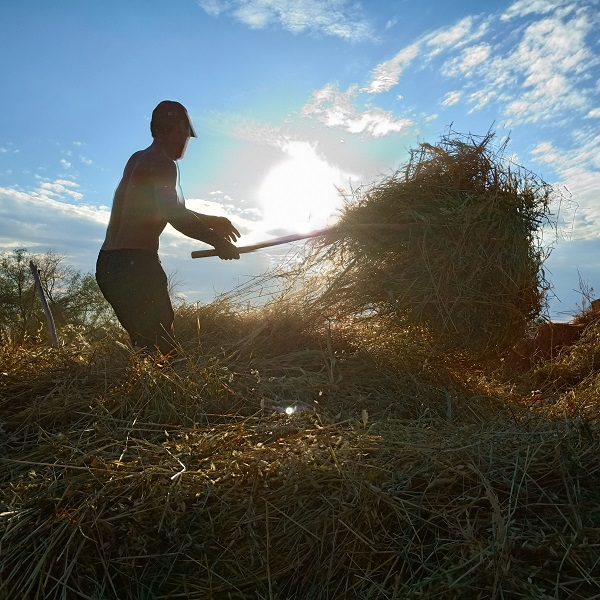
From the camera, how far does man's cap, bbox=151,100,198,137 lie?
14.2 feet

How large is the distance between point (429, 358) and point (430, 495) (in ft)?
9.29

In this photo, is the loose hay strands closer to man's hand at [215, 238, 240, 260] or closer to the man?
the man

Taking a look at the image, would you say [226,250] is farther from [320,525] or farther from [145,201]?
[320,525]

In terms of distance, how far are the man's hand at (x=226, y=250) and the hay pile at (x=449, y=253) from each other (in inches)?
31.4

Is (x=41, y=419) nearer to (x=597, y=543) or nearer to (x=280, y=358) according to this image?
(x=280, y=358)

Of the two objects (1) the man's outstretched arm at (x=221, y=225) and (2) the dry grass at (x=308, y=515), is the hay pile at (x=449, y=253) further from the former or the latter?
(2) the dry grass at (x=308, y=515)

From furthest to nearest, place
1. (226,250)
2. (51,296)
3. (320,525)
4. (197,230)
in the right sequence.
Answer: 1. (51,296)
2. (226,250)
3. (197,230)
4. (320,525)

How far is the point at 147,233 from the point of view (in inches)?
166

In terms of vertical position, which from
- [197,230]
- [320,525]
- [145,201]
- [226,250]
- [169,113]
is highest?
[169,113]

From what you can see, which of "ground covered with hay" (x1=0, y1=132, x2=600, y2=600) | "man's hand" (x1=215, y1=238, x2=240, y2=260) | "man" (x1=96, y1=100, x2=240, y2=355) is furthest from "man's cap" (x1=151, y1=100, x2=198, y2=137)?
"ground covered with hay" (x1=0, y1=132, x2=600, y2=600)

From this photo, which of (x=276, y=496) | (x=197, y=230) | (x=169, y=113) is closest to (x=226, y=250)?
(x=197, y=230)

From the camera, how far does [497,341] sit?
454 cm

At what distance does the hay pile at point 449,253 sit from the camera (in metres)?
4.23

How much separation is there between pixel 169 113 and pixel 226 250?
44.9 inches
